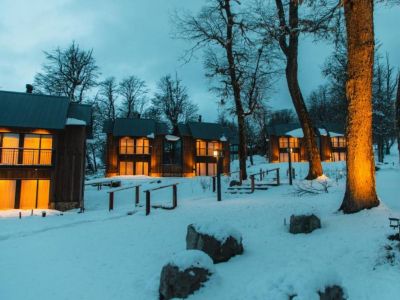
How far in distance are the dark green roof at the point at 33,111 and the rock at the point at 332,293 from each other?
19162 mm

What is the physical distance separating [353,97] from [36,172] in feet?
63.8

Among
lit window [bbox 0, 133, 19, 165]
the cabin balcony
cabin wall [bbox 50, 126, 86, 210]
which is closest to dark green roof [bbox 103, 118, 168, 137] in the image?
cabin wall [bbox 50, 126, 86, 210]

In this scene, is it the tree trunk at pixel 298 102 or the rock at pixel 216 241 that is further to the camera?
the tree trunk at pixel 298 102

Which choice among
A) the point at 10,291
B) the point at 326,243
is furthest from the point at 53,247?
the point at 326,243

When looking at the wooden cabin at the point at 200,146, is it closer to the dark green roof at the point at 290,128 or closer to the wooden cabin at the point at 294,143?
the wooden cabin at the point at 294,143

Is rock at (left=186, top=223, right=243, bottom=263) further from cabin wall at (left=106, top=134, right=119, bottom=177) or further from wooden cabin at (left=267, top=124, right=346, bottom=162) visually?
wooden cabin at (left=267, top=124, right=346, bottom=162)

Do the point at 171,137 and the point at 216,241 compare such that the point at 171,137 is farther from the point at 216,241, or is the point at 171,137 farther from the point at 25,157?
the point at 216,241

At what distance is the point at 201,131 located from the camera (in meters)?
38.1

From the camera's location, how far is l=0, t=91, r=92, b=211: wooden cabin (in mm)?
19906

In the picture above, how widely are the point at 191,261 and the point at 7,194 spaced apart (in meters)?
19.2

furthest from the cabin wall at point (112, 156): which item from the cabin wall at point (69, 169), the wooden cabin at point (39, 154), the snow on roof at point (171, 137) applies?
the wooden cabin at point (39, 154)

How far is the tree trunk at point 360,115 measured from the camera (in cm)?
775

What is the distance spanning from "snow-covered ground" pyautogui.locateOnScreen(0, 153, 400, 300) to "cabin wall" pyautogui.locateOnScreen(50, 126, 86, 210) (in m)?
10.1

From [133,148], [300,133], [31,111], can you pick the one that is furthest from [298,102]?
[300,133]
